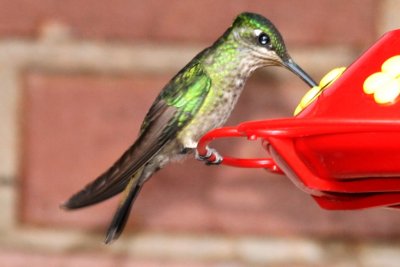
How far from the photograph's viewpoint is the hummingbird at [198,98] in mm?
1078

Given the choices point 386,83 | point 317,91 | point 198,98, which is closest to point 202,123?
point 198,98

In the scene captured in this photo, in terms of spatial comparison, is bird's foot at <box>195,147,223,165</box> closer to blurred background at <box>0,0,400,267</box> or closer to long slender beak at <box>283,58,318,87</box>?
long slender beak at <box>283,58,318,87</box>

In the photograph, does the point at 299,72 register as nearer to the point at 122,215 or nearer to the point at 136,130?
the point at 122,215

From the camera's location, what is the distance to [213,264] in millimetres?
1360

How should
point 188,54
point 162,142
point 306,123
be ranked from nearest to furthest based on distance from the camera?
point 306,123 < point 162,142 < point 188,54

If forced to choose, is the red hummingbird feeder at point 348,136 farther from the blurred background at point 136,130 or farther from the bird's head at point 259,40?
the blurred background at point 136,130

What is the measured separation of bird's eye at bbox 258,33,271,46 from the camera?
1167 millimetres

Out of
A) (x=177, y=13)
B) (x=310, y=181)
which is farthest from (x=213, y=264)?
(x=310, y=181)

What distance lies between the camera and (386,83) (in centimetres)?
78

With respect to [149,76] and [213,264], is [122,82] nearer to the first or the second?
[149,76]

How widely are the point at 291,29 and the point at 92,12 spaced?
0.90 feet

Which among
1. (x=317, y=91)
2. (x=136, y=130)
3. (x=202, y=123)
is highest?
(x=317, y=91)

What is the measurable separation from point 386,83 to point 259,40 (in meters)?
0.41

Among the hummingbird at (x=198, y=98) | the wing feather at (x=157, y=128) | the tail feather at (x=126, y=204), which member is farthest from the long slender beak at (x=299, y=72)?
the tail feather at (x=126, y=204)
